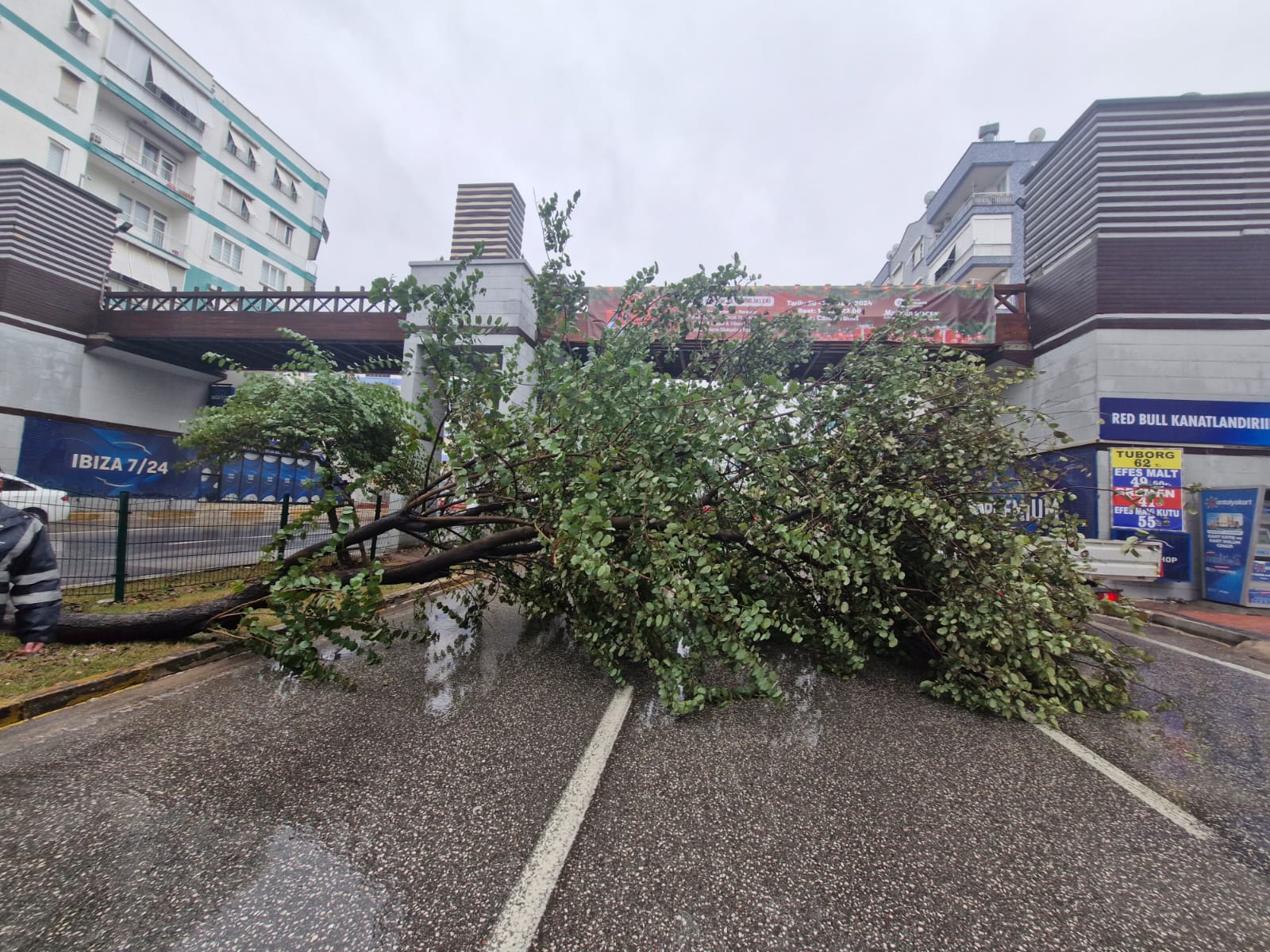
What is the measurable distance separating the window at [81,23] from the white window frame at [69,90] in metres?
1.70

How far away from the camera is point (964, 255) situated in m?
31.4

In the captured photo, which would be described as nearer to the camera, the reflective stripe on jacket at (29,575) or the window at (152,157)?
the reflective stripe on jacket at (29,575)

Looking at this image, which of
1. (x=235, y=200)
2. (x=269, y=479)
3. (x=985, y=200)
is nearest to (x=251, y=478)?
(x=269, y=479)

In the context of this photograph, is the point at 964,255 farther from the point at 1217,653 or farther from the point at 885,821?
the point at 885,821

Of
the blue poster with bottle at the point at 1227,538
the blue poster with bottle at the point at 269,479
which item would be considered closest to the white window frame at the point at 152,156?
the blue poster with bottle at the point at 269,479

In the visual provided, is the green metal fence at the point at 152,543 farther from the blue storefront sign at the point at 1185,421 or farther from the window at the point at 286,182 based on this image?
the window at the point at 286,182

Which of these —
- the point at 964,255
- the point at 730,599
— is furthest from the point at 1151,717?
the point at 964,255

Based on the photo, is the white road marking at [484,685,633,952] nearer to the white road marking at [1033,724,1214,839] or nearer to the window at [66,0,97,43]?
the white road marking at [1033,724,1214,839]

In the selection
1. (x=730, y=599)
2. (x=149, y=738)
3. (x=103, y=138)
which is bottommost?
(x=149, y=738)

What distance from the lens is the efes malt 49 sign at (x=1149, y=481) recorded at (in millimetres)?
9766

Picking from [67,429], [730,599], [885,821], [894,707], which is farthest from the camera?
[67,429]

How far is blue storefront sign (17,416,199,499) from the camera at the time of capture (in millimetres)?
10289

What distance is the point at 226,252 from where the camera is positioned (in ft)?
97.3

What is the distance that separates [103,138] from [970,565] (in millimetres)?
36066
